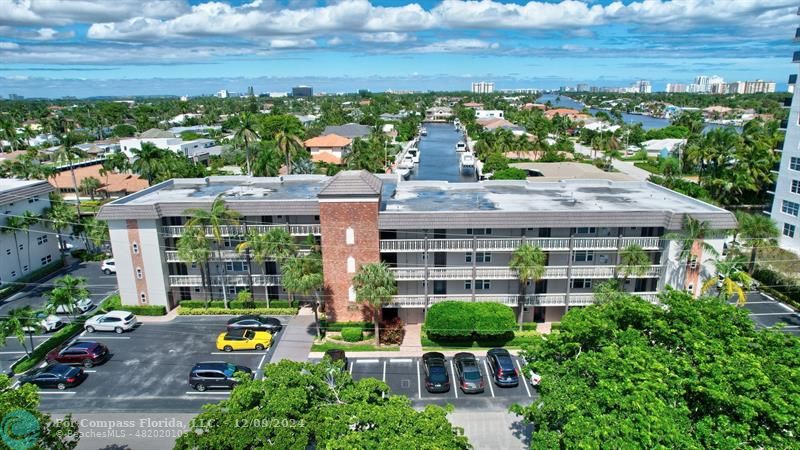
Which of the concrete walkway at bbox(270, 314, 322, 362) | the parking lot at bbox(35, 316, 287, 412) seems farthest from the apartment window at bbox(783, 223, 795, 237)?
the parking lot at bbox(35, 316, 287, 412)

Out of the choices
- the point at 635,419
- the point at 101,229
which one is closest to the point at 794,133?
the point at 635,419

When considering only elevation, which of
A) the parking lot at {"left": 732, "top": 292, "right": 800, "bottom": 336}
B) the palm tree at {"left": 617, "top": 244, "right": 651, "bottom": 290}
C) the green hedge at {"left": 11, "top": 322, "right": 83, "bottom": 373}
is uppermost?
the palm tree at {"left": 617, "top": 244, "right": 651, "bottom": 290}

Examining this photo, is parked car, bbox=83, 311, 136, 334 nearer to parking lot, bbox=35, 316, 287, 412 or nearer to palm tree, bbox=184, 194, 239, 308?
parking lot, bbox=35, 316, 287, 412

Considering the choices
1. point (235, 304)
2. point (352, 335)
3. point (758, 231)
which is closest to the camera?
point (352, 335)

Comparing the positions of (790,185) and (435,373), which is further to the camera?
(790,185)

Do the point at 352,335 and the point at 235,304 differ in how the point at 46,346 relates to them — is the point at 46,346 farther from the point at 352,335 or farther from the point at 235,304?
the point at 352,335

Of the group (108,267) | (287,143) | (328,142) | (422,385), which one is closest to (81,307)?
(108,267)

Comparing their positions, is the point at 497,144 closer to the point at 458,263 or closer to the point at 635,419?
the point at 458,263
